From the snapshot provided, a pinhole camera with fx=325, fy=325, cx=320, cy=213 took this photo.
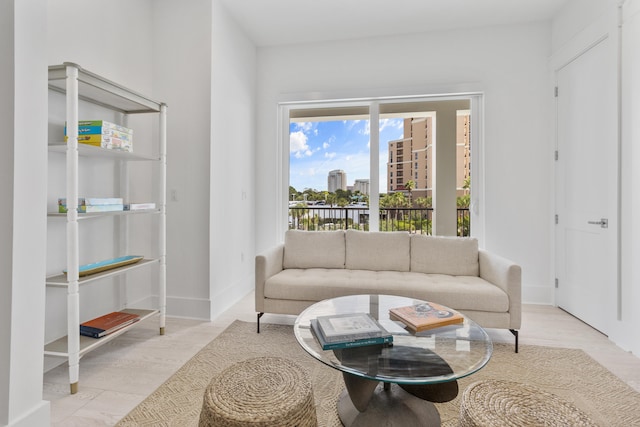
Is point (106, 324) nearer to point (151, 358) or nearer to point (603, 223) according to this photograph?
point (151, 358)

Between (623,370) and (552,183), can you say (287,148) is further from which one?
(623,370)

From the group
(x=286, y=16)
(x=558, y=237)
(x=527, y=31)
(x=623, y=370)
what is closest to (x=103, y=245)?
(x=286, y=16)

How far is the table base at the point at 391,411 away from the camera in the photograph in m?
1.43

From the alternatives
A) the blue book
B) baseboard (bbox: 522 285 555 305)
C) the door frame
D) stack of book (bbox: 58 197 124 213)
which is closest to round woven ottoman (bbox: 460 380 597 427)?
the blue book

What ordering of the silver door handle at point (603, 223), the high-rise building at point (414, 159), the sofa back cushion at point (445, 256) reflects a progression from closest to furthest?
the silver door handle at point (603, 223), the sofa back cushion at point (445, 256), the high-rise building at point (414, 159)

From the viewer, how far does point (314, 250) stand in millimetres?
3072

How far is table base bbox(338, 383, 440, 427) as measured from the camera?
143 centimetres

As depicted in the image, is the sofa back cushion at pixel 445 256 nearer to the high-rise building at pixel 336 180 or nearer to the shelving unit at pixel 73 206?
the high-rise building at pixel 336 180

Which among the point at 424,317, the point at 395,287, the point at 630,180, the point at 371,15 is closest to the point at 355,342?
the point at 424,317

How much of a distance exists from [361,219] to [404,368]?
8.70 ft

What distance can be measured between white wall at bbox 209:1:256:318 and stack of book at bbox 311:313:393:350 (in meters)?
1.67

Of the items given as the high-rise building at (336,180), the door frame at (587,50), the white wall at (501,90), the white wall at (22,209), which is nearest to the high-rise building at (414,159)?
the white wall at (501,90)

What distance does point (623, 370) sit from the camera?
6.62 ft

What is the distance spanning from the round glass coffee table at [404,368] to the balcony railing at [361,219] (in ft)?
6.86
